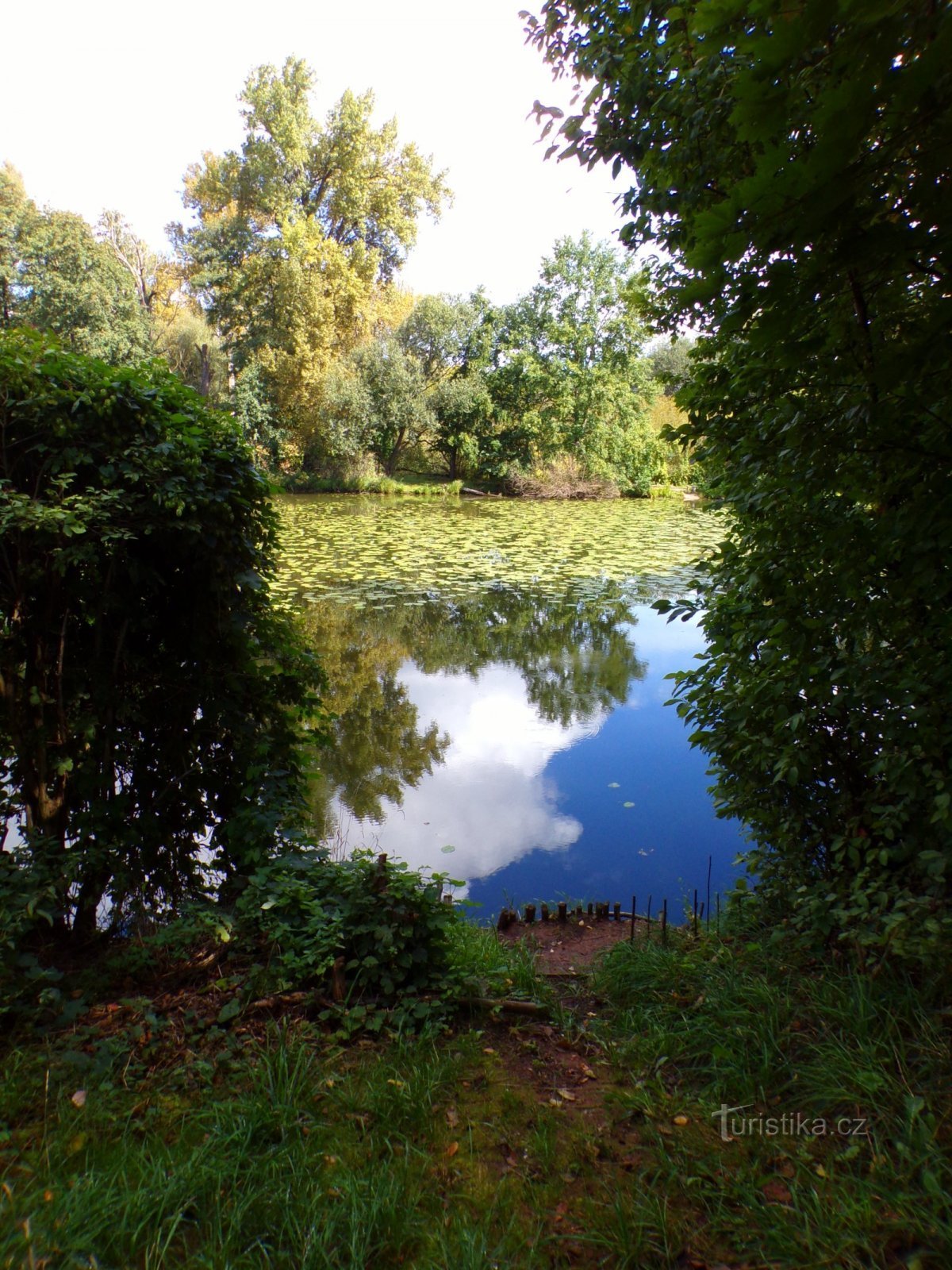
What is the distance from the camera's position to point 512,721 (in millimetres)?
6969

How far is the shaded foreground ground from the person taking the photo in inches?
58.3

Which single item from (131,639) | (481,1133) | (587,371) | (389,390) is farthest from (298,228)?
(481,1133)

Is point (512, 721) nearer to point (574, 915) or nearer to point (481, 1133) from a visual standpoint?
point (574, 915)

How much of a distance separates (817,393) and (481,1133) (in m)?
2.32

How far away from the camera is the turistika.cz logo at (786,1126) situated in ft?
5.76

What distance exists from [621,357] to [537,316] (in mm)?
3526

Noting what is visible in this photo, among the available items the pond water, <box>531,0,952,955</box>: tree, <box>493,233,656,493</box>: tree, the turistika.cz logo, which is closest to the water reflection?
the pond water

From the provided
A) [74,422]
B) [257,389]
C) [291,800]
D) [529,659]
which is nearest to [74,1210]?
[291,800]

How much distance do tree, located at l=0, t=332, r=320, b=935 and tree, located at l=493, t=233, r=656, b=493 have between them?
Answer: 24658 mm

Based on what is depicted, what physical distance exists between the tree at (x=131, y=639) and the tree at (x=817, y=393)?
5.90ft

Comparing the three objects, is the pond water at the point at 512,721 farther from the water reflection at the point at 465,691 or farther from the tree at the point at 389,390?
the tree at the point at 389,390

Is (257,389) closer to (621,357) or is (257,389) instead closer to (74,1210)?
(621,357)

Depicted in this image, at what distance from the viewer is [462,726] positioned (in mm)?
6785

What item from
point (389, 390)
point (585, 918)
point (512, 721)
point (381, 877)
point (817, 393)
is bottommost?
point (512, 721)
